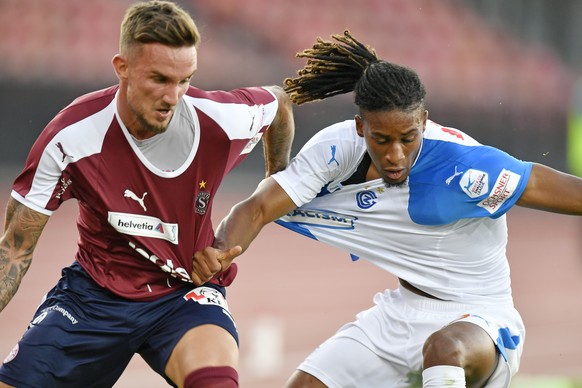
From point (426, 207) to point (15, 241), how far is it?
181 centimetres

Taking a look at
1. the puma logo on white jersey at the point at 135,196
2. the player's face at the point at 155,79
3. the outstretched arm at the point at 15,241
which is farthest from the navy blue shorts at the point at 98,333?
the player's face at the point at 155,79

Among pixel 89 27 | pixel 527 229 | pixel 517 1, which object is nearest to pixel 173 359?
pixel 89 27

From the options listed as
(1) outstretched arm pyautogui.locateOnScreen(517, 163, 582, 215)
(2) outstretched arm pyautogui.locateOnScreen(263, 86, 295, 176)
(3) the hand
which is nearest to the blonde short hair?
(2) outstretched arm pyautogui.locateOnScreen(263, 86, 295, 176)

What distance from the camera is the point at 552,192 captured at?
431 centimetres

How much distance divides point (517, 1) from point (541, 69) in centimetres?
159

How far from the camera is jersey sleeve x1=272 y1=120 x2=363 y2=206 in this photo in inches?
179

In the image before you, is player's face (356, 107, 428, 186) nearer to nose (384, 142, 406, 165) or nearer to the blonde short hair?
nose (384, 142, 406, 165)

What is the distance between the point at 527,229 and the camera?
17.8 meters

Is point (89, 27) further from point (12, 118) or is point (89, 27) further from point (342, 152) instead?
point (342, 152)

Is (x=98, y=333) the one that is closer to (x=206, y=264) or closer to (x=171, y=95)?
(x=206, y=264)

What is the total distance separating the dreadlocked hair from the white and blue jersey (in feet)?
0.73

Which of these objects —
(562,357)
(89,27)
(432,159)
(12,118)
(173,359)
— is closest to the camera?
(173,359)

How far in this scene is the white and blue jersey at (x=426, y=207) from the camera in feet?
14.4

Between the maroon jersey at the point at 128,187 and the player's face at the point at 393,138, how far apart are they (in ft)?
1.82
